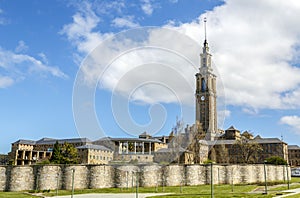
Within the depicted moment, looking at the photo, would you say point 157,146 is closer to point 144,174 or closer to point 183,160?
point 183,160

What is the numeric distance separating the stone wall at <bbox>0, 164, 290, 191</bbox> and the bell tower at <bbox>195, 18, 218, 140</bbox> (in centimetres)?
10296

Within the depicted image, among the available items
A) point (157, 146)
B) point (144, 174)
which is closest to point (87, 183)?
point (144, 174)

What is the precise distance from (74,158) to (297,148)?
106808mm

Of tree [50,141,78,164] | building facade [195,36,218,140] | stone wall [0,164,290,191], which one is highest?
building facade [195,36,218,140]

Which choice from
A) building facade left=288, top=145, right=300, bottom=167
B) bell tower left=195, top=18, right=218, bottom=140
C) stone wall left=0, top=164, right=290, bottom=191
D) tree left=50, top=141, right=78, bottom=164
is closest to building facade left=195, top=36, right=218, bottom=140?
bell tower left=195, top=18, right=218, bottom=140

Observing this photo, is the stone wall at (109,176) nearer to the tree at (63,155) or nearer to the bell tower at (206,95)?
the tree at (63,155)

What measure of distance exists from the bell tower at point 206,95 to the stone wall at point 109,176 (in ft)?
338

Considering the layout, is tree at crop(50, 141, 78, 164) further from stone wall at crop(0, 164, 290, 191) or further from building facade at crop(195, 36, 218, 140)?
building facade at crop(195, 36, 218, 140)

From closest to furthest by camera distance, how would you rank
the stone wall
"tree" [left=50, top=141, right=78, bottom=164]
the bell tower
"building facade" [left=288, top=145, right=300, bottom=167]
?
the stone wall < "tree" [left=50, top=141, right=78, bottom=164] < "building facade" [left=288, top=145, right=300, bottom=167] < the bell tower

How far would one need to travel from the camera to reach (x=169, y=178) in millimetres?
46094

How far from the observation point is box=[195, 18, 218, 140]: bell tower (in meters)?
156

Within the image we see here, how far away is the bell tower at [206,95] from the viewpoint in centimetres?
15638

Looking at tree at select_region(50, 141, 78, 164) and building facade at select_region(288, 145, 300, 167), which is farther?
building facade at select_region(288, 145, 300, 167)

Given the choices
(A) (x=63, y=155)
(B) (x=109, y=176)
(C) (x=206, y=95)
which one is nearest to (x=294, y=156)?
(C) (x=206, y=95)
